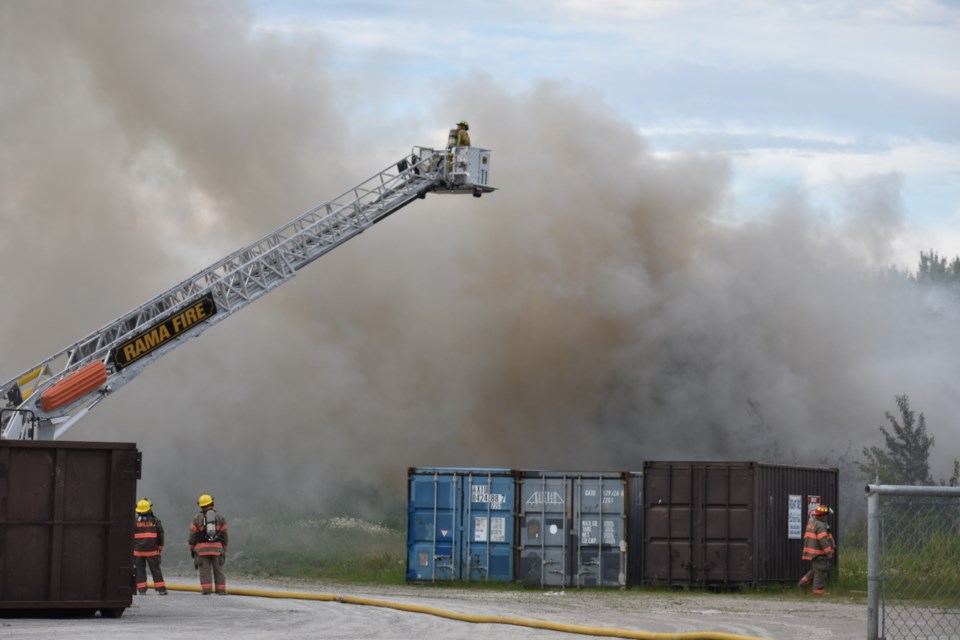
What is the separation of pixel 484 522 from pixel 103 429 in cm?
1649

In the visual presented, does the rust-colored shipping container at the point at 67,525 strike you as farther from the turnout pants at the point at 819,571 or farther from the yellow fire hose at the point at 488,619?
the turnout pants at the point at 819,571

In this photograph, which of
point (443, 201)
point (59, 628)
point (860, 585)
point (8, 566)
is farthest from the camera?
point (443, 201)

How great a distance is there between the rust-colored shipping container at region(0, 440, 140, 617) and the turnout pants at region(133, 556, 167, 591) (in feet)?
14.3

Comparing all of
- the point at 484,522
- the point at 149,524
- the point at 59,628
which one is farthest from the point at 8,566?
the point at 484,522

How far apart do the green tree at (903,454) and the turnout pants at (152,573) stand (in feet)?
77.8

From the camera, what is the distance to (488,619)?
17.6 metres

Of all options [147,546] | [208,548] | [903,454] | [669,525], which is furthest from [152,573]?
[903,454]

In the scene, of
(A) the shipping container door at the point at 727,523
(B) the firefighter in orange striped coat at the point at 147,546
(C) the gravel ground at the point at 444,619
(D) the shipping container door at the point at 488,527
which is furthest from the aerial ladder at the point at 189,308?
(A) the shipping container door at the point at 727,523

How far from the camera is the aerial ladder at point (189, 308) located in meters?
26.0

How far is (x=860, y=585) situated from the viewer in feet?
84.3

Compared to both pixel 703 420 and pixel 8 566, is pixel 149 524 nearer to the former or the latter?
pixel 8 566

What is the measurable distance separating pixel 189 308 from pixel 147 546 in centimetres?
592

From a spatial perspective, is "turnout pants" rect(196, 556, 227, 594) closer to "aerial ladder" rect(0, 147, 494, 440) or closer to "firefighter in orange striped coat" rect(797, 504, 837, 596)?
"aerial ladder" rect(0, 147, 494, 440)

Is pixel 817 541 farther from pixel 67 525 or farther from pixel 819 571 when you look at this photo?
pixel 67 525
